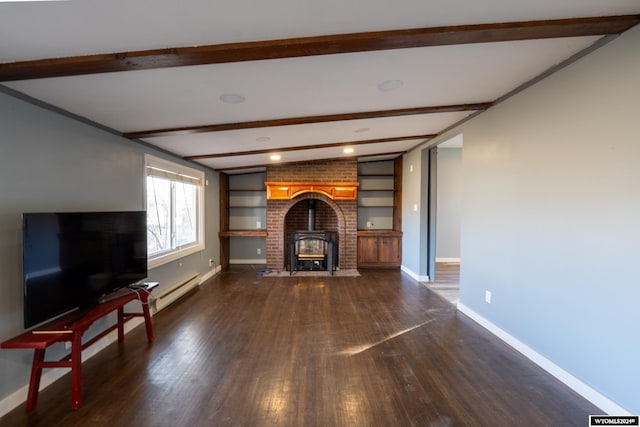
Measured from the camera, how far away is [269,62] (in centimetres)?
172

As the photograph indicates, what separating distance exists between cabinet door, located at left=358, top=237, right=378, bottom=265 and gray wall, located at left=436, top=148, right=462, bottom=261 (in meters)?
1.87

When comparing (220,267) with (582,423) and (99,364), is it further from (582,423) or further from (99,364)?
(582,423)

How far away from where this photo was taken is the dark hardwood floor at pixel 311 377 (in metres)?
1.74

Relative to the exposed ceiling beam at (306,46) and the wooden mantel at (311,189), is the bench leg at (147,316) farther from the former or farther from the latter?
the wooden mantel at (311,189)

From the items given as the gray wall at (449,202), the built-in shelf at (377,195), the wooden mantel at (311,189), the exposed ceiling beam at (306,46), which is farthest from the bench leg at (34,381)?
the gray wall at (449,202)

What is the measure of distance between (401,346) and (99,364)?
270cm

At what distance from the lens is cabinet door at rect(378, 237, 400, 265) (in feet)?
18.9

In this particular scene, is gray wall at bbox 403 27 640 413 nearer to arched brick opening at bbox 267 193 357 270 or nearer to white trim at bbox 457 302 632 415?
white trim at bbox 457 302 632 415

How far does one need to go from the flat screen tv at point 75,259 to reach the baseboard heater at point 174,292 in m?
0.90

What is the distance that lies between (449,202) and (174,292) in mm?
6005

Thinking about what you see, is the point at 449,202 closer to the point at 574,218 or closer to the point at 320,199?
the point at 320,199

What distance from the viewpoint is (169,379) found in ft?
6.95

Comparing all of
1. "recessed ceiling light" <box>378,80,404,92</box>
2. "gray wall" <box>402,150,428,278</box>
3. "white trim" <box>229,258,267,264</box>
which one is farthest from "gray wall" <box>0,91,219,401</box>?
"gray wall" <box>402,150,428,278</box>

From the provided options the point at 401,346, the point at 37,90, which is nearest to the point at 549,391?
the point at 401,346
